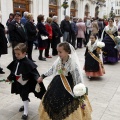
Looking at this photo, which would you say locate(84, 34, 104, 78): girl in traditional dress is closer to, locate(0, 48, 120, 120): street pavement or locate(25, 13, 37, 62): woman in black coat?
locate(0, 48, 120, 120): street pavement

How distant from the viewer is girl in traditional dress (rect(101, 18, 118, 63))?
7.48 m

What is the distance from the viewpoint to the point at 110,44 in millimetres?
7578

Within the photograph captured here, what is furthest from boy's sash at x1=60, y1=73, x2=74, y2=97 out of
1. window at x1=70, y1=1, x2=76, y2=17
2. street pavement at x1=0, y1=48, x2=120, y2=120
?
window at x1=70, y1=1, x2=76, y2=17

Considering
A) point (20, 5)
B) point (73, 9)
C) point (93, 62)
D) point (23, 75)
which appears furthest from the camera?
point (73, 9)

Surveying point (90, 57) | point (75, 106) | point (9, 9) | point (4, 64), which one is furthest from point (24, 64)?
point (9, 9)

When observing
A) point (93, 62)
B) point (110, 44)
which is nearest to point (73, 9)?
point (110, 44)

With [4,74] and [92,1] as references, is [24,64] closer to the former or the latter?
[4,74]

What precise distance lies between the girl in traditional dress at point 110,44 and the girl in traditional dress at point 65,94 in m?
4.76

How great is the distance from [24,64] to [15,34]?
3.08 metres

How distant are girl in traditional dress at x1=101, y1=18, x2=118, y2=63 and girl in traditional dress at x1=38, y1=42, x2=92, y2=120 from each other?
15.6 ft

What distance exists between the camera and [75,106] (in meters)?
2.92

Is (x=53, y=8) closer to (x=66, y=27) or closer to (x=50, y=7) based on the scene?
(x=50, y=7)

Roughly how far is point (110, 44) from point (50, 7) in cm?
1223

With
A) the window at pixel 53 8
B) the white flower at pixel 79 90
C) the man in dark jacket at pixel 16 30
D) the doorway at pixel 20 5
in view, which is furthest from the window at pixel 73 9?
the white flower at pixel 79 90
